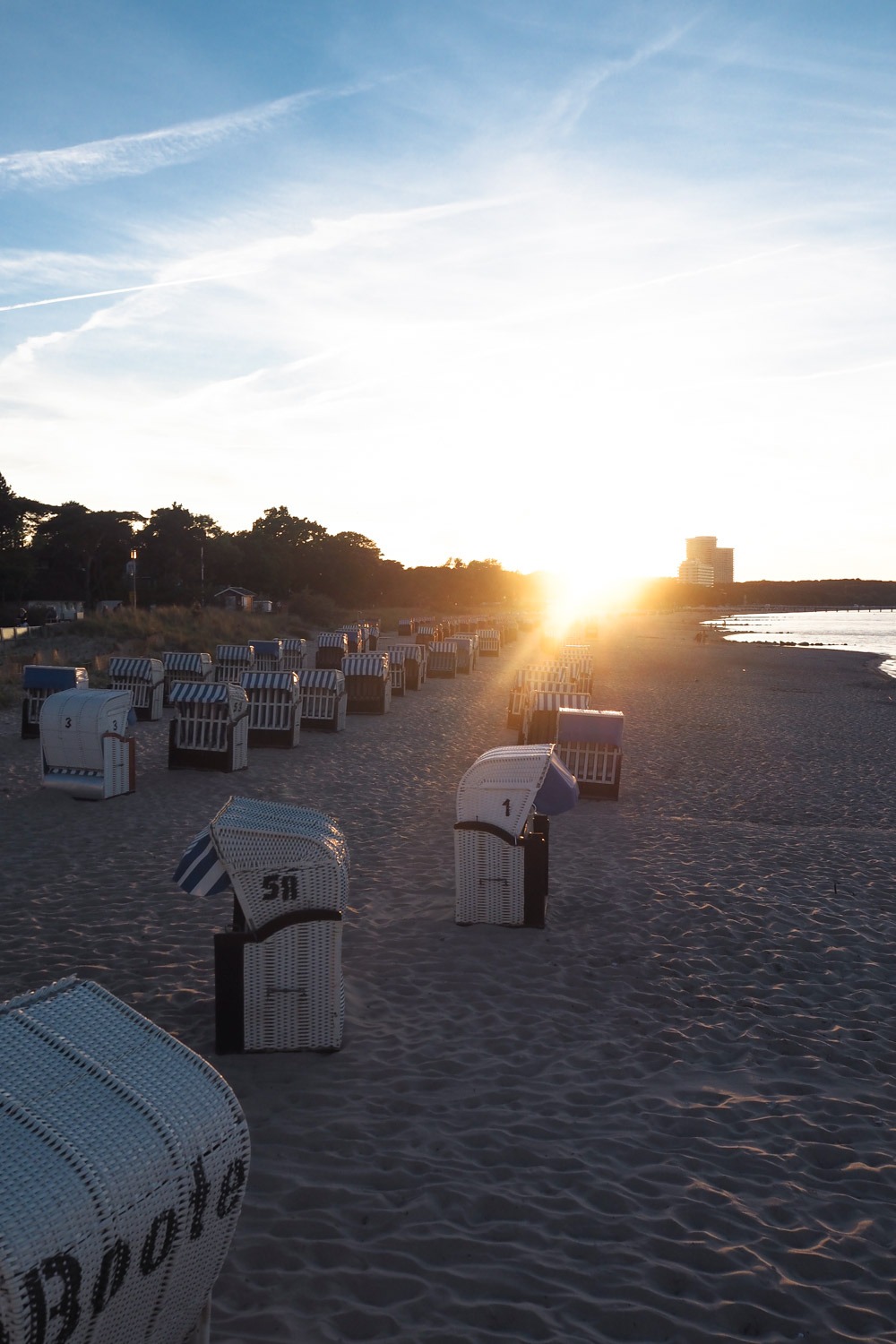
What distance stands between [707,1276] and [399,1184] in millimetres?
1459

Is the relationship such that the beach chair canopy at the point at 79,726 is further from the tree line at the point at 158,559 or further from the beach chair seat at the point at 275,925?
the tree line at the point at 158,559

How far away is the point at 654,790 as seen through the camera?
15453 mm

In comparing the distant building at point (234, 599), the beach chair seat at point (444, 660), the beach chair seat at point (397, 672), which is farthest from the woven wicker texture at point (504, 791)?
the distant building at point (234, 599)

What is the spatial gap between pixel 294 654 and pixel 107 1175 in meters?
28.5

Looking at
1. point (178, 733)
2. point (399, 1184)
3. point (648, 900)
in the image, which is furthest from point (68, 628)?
point (399, 1184)

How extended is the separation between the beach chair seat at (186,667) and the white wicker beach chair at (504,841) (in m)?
15.0

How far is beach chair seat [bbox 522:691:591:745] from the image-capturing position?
16.6 metres

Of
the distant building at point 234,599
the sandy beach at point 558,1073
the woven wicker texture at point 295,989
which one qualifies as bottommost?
the sandy beach at point 558,1073

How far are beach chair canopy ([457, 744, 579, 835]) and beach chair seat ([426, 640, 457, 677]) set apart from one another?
24937 millimetres

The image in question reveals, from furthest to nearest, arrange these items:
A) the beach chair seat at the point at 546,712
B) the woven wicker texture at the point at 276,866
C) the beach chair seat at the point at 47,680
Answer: the beach chair seat at the point at 47,680
the beach chair seat at the point at 546,712
the woven wicker texture at the point at 276,866

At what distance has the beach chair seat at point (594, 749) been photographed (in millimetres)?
14641

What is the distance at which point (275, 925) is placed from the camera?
5812mm

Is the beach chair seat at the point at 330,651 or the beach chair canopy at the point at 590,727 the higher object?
the beach chair seat at the point at 330,651

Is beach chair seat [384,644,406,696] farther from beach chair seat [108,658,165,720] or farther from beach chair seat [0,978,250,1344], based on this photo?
beach chair seat [0,978,250,1344]
